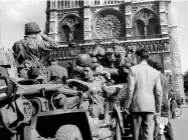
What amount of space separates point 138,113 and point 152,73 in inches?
24.0

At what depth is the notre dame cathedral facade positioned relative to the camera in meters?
32.1

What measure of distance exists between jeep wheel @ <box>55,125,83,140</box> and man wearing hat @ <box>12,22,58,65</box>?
5.25 ft

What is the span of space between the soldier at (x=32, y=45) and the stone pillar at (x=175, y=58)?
29591mm

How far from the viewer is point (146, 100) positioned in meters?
3.53

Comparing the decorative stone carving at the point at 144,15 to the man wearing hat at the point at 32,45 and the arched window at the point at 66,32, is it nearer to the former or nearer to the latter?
the arched window at the point at 66,32

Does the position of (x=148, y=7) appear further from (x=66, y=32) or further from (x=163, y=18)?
(x=66, y=32)

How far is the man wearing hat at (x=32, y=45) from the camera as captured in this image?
13.8ft

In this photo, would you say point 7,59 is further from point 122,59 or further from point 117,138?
point 122,59

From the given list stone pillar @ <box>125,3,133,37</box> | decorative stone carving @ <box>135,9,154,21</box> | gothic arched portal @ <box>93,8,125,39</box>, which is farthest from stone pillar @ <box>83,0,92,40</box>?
decorative stone carving @ <box>135,9,154,21</box>

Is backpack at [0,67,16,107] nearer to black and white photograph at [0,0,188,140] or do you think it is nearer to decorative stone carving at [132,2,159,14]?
black and white photograph at [0,0,188,140]

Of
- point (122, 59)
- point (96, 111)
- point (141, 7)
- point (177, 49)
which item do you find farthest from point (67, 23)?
point (96, 111)

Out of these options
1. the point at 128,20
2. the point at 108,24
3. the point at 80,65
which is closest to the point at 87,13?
the point at 108,24

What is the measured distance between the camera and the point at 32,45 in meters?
4.21

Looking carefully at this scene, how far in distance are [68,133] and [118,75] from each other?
297 cm
